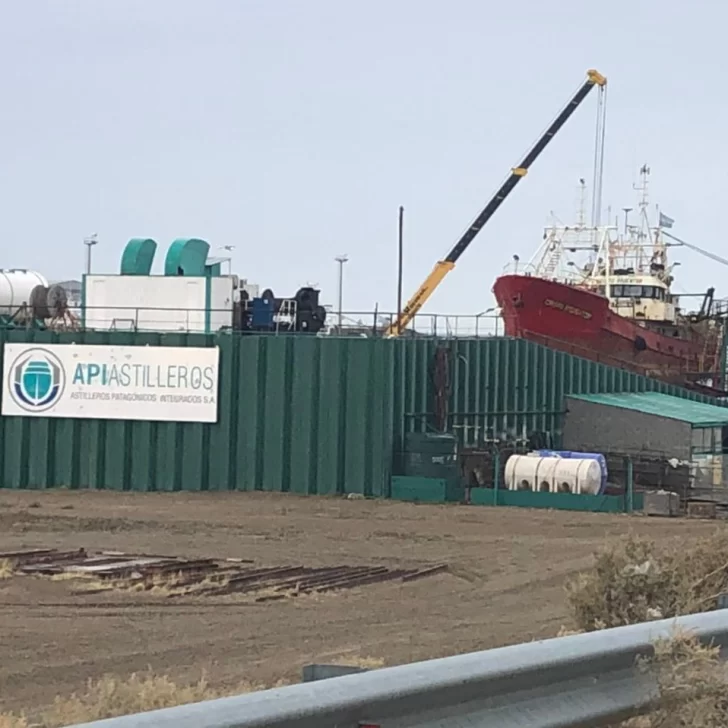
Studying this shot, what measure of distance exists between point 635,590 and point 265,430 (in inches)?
989

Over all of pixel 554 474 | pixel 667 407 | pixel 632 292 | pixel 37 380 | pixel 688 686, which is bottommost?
pixel 554 474

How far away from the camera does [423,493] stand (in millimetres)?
32969

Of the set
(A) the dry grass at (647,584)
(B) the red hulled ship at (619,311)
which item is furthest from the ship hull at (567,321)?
(A) the dry grass at (647,584)

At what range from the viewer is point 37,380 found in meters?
34.7

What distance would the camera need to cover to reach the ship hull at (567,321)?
46.8 meters

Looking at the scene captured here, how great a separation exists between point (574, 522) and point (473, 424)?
779 cm

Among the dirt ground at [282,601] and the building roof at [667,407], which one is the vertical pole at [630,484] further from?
the building roof at [667,407]

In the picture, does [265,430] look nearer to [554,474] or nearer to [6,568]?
[554,474]

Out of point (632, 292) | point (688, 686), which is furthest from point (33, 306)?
point (688, 686)

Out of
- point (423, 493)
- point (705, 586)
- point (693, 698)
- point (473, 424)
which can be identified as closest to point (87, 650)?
point (705, 586)

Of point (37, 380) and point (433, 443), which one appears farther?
point (37, 380)

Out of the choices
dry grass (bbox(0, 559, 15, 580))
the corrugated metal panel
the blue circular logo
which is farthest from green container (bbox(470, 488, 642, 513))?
dry grass (bbox(0, 559, 15, 580))

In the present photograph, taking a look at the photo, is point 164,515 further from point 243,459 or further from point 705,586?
point 705,586

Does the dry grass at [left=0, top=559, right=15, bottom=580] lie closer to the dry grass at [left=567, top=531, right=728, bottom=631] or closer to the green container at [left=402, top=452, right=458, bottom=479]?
the dry grass at [left=567, top=531, right=728, bottom=631]
